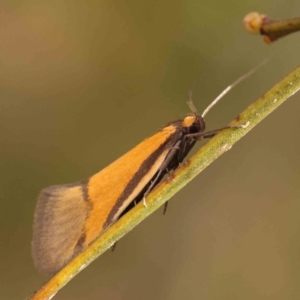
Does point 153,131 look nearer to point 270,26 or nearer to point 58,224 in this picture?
point 58,224

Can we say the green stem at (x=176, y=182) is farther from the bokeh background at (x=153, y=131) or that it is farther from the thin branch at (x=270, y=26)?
the bokeh background at (x=153, y=131)

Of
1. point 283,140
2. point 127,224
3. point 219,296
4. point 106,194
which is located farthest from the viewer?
point 283,140

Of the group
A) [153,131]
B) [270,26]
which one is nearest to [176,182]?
[270,26]

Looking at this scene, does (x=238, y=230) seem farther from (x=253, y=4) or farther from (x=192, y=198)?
Result: (x=253, y=4)

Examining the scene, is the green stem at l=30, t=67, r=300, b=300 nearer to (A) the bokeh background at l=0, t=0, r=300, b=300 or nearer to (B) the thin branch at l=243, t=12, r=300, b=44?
(B) the thin branch at l=243, t=12, r=300, b=44

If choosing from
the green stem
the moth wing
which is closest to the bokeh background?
the moth wing

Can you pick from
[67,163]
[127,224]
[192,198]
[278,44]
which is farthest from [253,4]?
[127,224]
